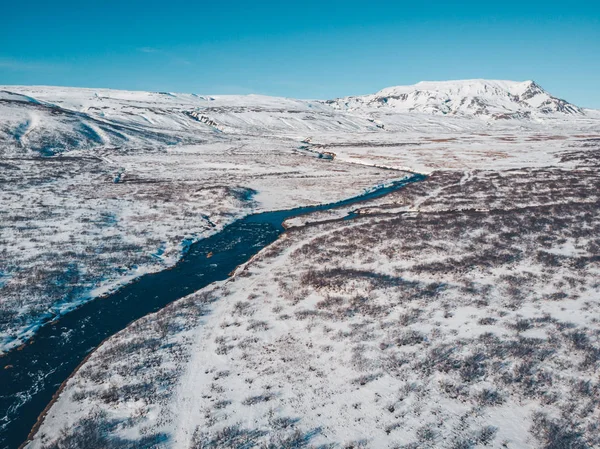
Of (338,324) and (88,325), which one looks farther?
(88,325)

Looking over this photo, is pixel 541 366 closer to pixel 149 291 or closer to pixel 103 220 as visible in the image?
pixel 149 291

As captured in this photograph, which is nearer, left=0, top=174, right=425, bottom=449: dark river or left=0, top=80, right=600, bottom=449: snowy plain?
left=0, top=80, right=600, bottom=449: snowy plain

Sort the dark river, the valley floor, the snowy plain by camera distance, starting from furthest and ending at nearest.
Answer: the dark river → the snowy plain → the valley floor

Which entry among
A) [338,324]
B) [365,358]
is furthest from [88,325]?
[365,358]

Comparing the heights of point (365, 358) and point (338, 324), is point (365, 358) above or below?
below

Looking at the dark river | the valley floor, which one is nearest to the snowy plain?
the valley floor

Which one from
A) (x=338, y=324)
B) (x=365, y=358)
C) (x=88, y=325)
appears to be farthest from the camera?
(x=88, y=325)

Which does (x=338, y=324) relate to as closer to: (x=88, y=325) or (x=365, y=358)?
(x=365, y=358)

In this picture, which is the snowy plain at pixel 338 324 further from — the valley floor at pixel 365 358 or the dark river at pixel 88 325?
the dark river at pixel 88 325

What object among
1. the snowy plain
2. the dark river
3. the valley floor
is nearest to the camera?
the valley floor

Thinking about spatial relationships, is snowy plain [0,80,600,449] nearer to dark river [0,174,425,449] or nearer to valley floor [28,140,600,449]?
valley floor [28,140,600,449]
